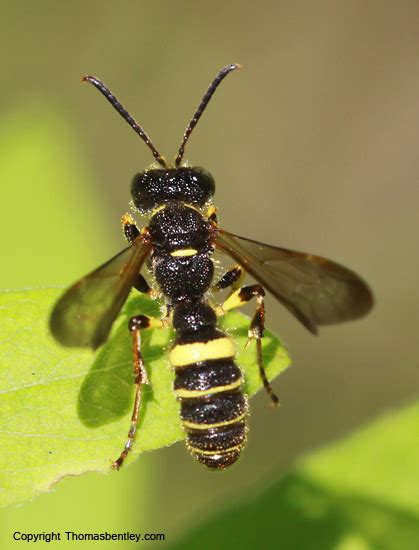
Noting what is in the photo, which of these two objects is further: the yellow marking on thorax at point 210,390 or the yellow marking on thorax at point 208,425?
the yellow marking on thorax at point 210,390

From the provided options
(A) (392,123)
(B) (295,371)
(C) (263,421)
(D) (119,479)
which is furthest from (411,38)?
(D) (119,479)

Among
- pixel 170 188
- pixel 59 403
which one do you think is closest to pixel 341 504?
pixel 59 403

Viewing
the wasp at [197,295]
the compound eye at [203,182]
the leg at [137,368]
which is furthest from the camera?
the compound eye at [203,182]

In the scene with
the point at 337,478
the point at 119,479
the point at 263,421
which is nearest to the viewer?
the point at 337,478

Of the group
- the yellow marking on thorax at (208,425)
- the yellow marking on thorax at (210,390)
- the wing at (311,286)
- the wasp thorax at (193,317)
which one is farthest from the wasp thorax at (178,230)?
the yellow marking on thorax at (208,425)

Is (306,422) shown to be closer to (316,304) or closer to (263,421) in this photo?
(263,421)

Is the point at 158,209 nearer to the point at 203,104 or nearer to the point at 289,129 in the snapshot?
the point at 203,104

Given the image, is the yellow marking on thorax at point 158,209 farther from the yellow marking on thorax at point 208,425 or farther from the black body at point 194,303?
the yellow marking on thorax at point 208,425
